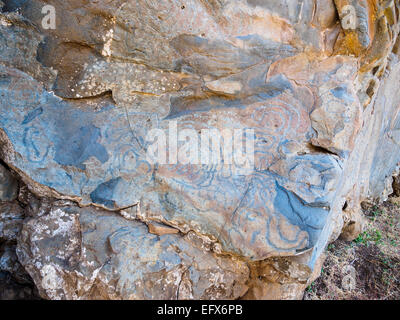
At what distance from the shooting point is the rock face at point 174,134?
1.75m

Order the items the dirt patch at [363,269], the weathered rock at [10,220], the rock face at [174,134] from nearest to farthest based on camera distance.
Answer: the rock face at [174,134]
the weathered rock at [10,220]
the dirt patch at [363,269]

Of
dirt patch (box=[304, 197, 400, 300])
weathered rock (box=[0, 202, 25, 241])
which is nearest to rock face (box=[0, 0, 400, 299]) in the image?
weathered rock (box=[0, 202, 25, 241])

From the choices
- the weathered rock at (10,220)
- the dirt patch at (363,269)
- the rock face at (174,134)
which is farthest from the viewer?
the dirt patch at (363,269)

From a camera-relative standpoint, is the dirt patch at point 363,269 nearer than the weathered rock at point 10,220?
No

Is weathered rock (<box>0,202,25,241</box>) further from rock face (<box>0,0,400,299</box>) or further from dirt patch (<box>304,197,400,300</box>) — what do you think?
dirt patch (<box>304,197,400,300</box>)

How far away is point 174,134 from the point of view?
6.30ft

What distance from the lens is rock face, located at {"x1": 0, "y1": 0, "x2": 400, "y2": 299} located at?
1.75 m

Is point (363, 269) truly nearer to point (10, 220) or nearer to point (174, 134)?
point (174, 134)

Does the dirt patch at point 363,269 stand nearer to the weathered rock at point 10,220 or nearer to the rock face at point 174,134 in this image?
the rock face at point 174,134

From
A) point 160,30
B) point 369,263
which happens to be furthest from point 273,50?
point 369,263

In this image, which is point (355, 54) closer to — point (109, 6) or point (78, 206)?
point (109, 6)

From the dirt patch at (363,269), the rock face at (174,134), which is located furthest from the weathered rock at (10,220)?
the dirt patch at (363,269)

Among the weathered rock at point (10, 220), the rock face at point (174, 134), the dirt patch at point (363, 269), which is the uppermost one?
the rock face at point (174, 134)
